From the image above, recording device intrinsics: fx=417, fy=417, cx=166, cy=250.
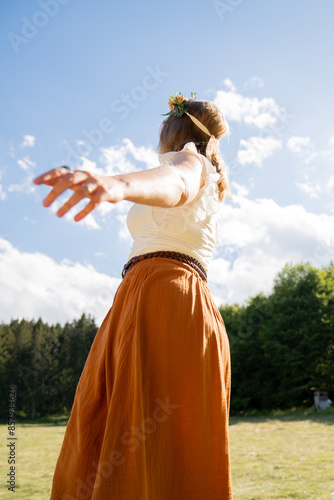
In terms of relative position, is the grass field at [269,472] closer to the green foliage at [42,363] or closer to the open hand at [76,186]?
the open hand at [76,186]

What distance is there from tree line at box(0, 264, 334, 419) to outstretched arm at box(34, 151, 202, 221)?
2736 cm

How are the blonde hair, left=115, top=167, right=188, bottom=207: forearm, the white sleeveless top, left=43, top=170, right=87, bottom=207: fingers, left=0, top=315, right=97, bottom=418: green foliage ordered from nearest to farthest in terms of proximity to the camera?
left=43, top=170, right=87, bottom=207: fingers < left=115, top=167, right=188, bottom=207: forearm < the white sleeveless top < the blonde hair < left=0, top=315, right=97, bottom=418: green foliage

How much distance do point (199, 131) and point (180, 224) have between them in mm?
623

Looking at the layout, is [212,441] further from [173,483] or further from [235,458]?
[235,458]

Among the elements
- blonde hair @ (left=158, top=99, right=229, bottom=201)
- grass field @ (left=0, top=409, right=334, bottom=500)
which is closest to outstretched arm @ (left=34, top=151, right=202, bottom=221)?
blonde hair @ (left=158, top=99, right=229, bottom=201)

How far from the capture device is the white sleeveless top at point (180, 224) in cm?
186

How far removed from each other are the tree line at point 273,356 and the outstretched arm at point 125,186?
2736 cm

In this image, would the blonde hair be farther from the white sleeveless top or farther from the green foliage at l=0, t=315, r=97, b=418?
the green foliage at l=0, t=315, r=97, b=418

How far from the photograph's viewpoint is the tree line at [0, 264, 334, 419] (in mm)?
26766

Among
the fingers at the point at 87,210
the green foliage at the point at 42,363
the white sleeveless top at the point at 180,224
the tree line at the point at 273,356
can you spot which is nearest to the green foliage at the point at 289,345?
the tree line at the point at 273,356

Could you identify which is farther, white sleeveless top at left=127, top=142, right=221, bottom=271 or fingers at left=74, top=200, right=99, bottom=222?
white sleeveless top at left=127, top=142, right=221, bottom=271

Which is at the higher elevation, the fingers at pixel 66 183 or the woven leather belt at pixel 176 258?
the woven leather belt at pixel 176 258

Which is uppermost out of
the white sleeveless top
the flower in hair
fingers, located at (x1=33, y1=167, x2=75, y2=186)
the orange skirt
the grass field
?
the flower in hair

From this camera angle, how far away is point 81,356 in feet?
133
